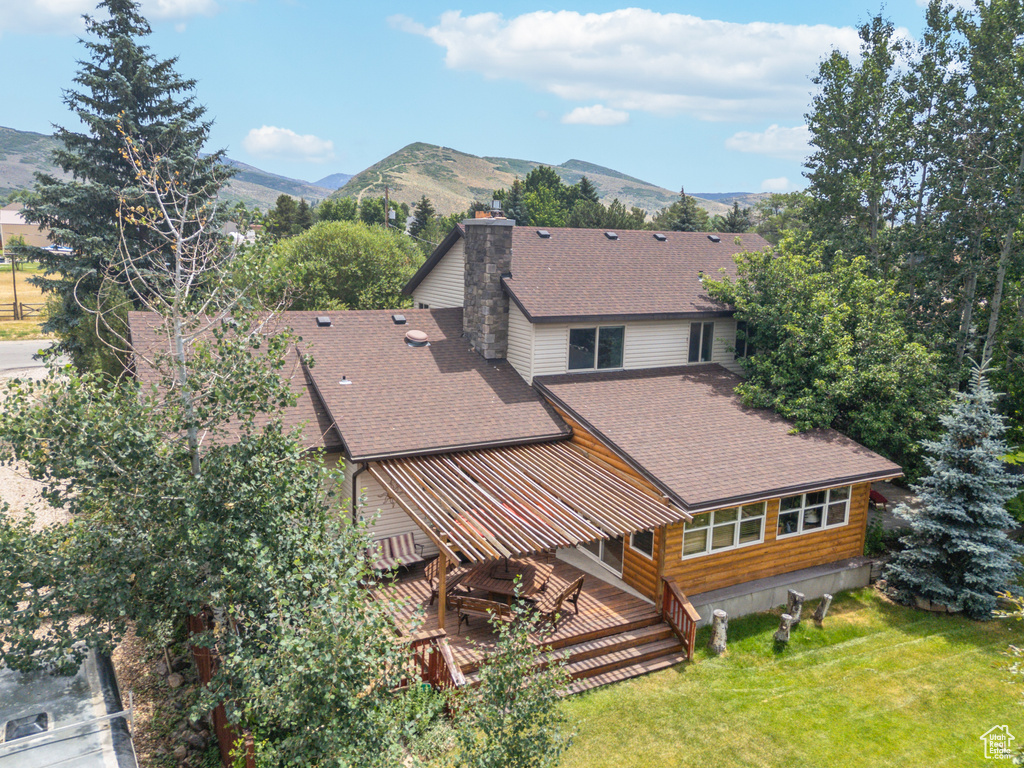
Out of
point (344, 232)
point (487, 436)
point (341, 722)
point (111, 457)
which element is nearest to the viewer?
point (341, 722)

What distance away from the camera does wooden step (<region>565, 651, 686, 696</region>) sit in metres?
12.1

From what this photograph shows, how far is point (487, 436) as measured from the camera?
1596cm

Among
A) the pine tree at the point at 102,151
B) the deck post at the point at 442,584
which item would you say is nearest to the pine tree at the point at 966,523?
the deck post at the point at 442,584

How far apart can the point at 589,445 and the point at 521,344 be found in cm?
386

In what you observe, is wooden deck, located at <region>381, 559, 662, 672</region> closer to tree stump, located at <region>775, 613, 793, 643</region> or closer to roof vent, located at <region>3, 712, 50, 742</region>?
tree stump, located at <region>775, 613, 793, 643</region>

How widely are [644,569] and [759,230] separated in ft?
250

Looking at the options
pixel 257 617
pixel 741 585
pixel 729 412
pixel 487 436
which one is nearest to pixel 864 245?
pixel 729 412

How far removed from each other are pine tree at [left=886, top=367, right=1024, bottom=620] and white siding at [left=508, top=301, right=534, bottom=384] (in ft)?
32.1

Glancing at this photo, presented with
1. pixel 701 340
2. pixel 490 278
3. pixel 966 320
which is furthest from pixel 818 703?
pixel 966 320

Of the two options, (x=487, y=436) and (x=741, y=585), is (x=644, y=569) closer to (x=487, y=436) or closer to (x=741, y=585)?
(x=741, y=585)

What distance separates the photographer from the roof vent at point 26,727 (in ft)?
31.7

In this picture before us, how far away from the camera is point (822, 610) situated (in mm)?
14344

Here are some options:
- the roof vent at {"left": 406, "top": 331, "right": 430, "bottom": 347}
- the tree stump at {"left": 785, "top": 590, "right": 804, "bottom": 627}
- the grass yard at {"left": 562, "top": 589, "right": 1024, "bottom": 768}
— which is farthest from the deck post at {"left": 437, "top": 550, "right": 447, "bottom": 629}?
the roof vent at {"left": 406, "top": 331, "right": 430, "bottom": 347}

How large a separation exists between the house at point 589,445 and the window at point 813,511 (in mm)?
44
